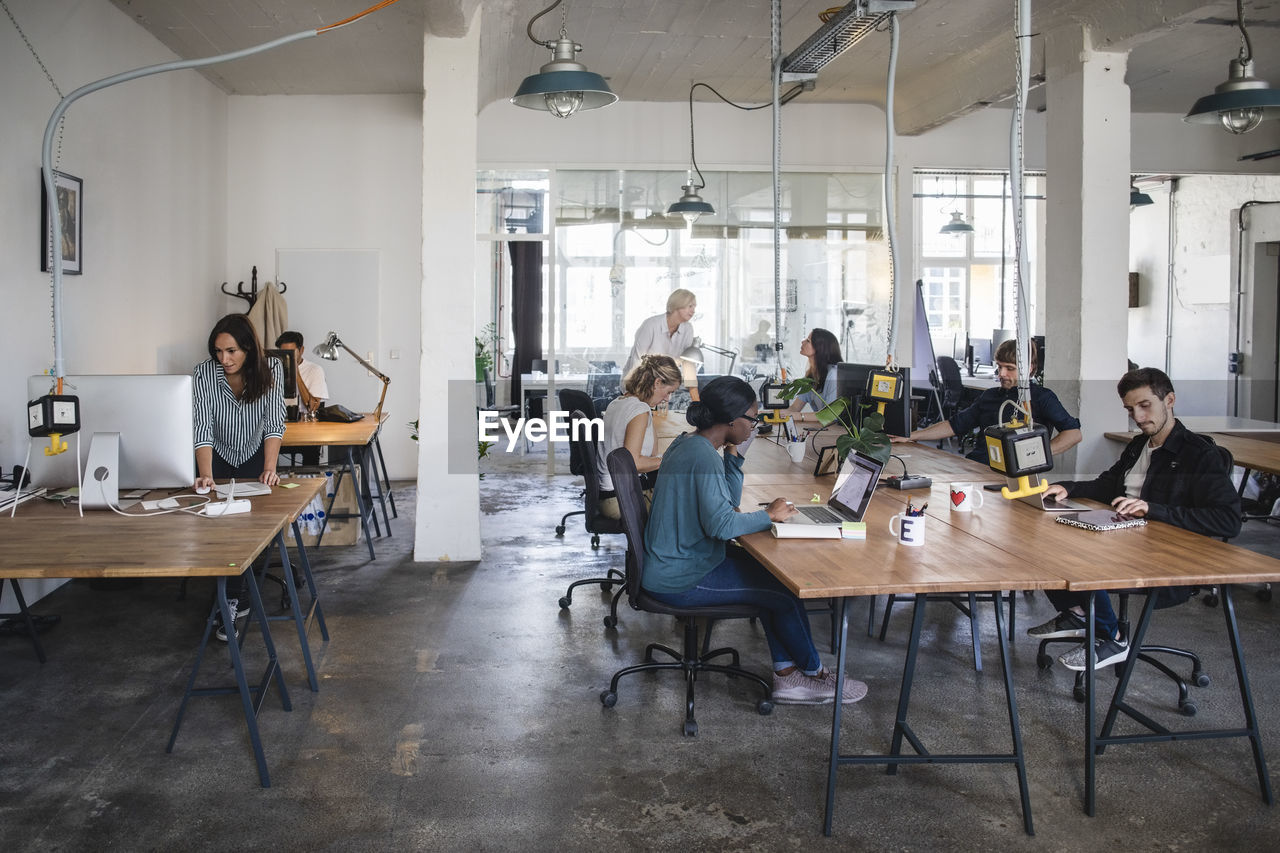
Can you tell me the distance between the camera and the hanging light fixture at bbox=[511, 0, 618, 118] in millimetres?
4648

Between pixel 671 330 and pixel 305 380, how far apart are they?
2.48 metres

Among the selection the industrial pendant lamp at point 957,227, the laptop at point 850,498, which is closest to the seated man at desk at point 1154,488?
the laptop at point 850,498

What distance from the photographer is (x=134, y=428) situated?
3703mm

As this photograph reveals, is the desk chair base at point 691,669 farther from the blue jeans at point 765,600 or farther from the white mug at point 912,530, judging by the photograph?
the white mug at point 912,530

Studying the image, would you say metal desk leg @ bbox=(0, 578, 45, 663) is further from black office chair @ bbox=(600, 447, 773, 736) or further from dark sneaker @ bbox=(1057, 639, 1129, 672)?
dark sneaker @ bbox=(1057, 639, 1129, 672)

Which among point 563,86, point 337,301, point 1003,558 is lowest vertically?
point 1003,558

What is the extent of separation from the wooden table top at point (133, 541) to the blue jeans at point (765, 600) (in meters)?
1.32

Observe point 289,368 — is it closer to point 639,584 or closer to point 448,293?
point 448,293

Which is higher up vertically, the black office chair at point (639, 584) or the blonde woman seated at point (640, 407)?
the blonde woman seated at point (640, 407)

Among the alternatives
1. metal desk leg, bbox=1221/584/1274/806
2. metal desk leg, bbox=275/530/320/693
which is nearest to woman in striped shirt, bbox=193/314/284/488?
metal desk leg, bbox=275/530/320/693

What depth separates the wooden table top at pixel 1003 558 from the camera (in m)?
2.69

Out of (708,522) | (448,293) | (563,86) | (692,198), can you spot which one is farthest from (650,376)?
(692,198)

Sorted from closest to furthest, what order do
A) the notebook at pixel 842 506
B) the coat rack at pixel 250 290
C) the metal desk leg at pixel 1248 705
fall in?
the metal desk leg at pixel 1248 705
the notebook at pixel 842 506
the coat rack at pixel 250 290

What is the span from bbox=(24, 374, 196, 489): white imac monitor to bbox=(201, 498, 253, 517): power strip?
272 millimetres
